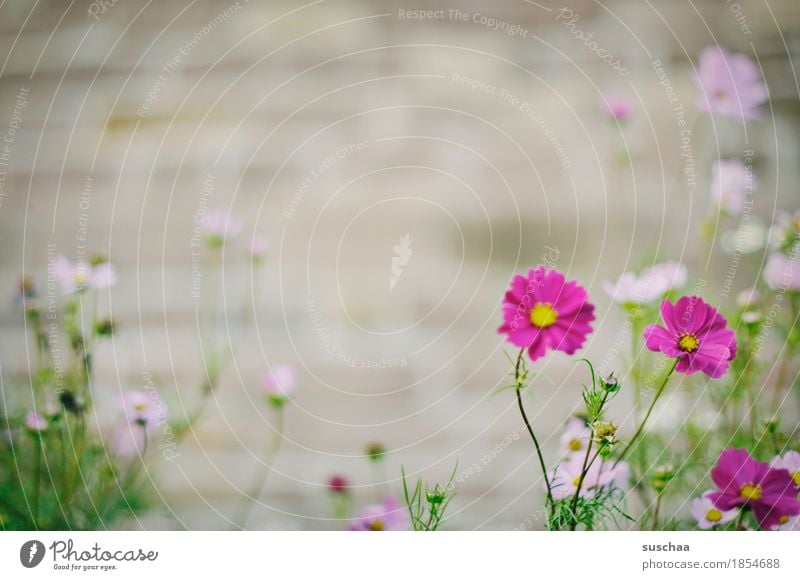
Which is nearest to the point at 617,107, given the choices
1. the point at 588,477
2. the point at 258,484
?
the point at 588,477

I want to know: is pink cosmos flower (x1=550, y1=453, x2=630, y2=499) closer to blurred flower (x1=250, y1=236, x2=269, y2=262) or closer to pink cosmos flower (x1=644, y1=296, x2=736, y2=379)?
pink cosmos flower (x1=644, y1=296, x2=736, y2=379)

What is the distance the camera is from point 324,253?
2.08 ft

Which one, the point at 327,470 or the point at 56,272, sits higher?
the point at 56,272

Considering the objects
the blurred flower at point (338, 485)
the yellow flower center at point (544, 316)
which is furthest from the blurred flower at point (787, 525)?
the blurred flower at point (338, 485)

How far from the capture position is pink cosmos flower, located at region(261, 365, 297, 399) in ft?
2.07

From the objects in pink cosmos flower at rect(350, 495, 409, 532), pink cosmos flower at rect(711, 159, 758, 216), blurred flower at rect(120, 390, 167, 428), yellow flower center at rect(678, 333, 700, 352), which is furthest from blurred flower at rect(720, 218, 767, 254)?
blurred flower at rect(120, 390, 167, 428)

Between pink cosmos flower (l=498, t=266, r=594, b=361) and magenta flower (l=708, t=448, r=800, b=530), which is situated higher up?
pink cosmos flower (l=498, t=266, r=594, b=361)

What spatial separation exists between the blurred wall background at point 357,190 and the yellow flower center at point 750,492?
0.15m

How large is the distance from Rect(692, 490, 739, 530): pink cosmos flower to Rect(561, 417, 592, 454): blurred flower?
3.9 inches

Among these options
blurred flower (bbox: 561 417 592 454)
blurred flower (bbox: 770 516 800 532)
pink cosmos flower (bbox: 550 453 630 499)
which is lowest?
blurred flower (bbox: 770 516 800 532)
